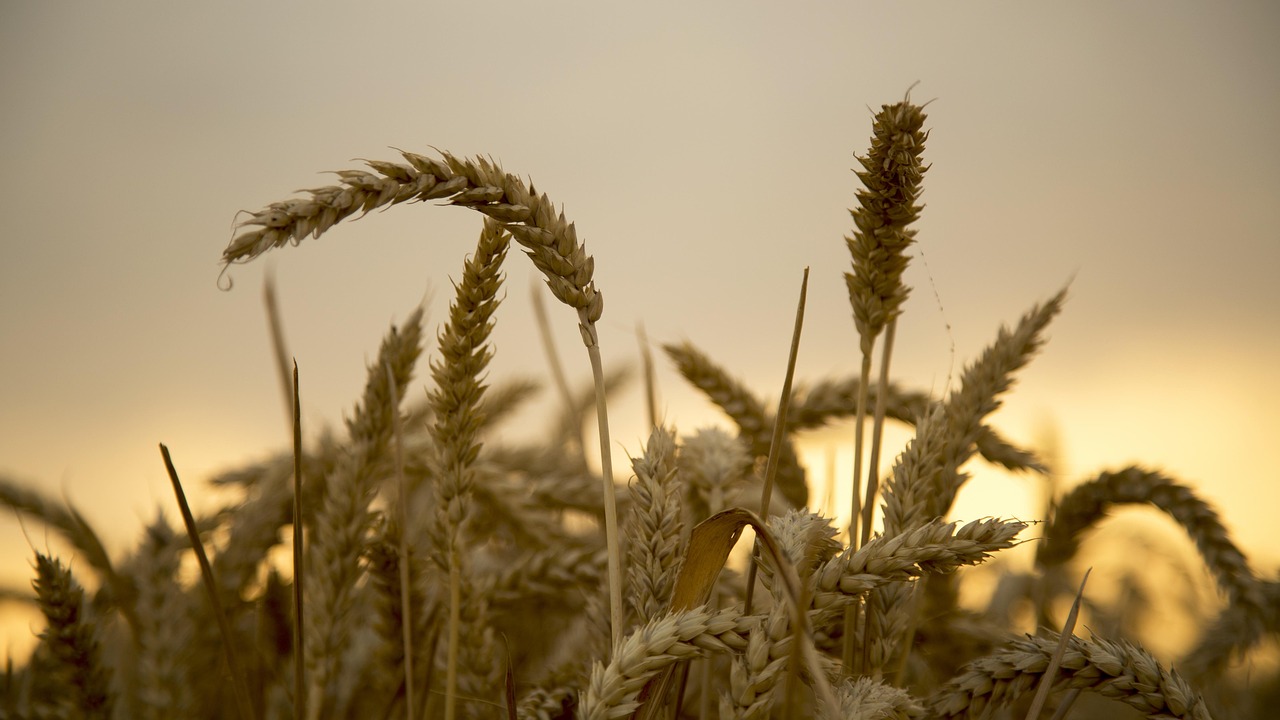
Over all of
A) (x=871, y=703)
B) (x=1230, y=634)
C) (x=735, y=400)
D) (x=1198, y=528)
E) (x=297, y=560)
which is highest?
(x=735, y=400)

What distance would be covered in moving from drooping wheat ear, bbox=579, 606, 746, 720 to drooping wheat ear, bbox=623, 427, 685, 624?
0.45 ft

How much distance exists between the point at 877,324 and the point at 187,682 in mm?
1167

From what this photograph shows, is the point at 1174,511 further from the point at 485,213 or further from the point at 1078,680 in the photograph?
the point at 485,213

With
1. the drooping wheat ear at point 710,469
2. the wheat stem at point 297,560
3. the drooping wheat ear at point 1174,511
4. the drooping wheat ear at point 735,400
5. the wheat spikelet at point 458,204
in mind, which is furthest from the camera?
the drooping wheat ear at point 1174,511

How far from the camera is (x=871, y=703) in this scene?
67cm

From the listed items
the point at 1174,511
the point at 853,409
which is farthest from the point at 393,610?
the point at 1174,511

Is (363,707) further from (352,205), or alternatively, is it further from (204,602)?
(352,205)

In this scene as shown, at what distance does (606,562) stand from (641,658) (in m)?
0.63

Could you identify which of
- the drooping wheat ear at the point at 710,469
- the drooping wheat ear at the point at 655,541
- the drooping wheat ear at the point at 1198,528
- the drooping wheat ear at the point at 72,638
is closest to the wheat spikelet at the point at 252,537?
the drooping wheat ear at the point at 72,638

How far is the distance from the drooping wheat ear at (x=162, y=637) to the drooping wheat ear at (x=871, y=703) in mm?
1021

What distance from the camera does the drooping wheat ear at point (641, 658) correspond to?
0.63 meters

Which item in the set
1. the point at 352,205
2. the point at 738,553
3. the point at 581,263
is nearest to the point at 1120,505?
the point at 738,553

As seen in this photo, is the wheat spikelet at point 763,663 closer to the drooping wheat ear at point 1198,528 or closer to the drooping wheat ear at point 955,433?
the drooping wheat ear at point 955,433

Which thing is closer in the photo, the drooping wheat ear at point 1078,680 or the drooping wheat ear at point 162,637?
the drooping wheat ear at point 1078,680
